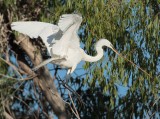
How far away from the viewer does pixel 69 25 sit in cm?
526

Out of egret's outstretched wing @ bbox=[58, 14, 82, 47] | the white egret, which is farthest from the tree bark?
egret's outstretched wing @ bbox=[58, 14, 82, 47]

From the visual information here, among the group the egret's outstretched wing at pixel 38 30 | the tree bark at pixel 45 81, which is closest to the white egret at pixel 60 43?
the egret's outstretched wing at pixel 38 30

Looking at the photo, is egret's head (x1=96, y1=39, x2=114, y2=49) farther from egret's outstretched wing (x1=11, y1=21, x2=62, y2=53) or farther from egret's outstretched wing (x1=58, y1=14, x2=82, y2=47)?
egret's outstretched wing (x1=11, y1=21, x2=62, y2=53)

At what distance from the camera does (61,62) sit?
6.09m

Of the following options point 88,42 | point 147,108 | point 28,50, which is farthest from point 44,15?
point 147,108

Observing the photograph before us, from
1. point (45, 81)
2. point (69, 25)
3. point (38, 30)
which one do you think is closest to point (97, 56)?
point (38, 30)

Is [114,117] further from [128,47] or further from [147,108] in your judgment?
[128,47]

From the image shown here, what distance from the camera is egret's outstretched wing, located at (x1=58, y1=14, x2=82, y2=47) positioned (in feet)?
16.9

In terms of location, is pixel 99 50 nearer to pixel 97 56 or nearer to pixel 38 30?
pixel 97 56

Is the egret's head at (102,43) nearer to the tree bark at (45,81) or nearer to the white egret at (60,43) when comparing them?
the white egret at (60,43)

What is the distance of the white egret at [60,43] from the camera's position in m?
5.79

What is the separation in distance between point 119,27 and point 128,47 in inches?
9.5

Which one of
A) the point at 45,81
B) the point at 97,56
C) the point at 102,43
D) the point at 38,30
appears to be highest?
the point at 38,30

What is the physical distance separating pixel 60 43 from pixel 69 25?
56 centimetres
